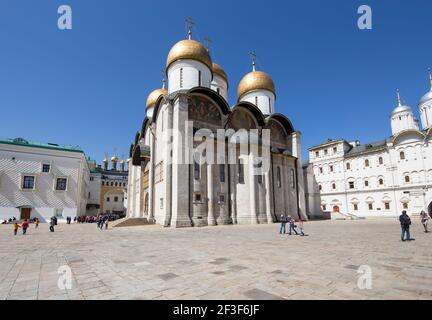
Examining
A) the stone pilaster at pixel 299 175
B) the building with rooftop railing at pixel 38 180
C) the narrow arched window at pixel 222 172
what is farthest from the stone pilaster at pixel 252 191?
the building with rooftop railing at pixel 38 180

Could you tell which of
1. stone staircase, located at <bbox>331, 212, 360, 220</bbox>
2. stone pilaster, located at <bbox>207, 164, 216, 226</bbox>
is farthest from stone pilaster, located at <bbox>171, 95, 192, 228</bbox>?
A: stone staircase, located at <bbox>331, 212, 360, 220</bbox>

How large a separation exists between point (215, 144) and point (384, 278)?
2111cm

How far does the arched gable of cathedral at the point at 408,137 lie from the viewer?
3628 centimetres

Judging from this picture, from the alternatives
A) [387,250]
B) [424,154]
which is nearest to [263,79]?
[424,154]

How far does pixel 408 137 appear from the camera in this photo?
123ft

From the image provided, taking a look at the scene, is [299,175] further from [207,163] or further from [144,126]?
[144,126]

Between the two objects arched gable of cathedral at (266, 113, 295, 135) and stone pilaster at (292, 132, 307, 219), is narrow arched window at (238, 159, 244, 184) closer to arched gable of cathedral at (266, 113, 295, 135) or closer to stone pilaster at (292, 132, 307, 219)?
arched gable of cathedral at (266, 113, 295, 135)

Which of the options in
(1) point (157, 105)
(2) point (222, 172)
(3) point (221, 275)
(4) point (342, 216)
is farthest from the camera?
(4) point (342, 216)

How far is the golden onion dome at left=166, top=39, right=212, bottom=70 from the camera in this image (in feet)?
93.1

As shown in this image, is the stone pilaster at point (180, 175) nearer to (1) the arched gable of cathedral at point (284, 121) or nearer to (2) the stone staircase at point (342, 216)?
(1) the arched gable of cathedral at point (284, 121)

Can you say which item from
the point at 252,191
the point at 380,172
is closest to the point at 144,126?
the point at 252,191

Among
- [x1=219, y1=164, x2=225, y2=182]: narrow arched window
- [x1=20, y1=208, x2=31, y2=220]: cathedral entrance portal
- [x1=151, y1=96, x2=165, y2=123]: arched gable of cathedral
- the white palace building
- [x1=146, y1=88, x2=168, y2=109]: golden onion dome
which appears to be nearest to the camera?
[x1=219, y1=164, x2=225, y2=182]: narrow arched window

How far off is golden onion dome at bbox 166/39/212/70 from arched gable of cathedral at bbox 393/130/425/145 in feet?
106

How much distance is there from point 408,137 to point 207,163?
33487 millimetres
